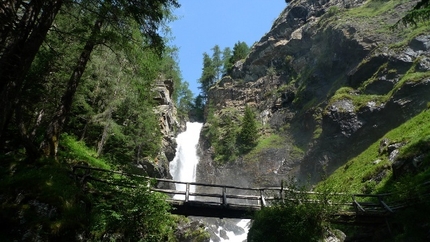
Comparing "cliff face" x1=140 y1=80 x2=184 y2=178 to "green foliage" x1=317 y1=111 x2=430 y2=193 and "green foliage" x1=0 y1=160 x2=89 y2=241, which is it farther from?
"green foliage" x1=0 y1=160 x2=89 y2=241

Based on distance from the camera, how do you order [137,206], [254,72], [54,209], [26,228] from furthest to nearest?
[254,72]
[137,206]
[54,209]
[26,228]

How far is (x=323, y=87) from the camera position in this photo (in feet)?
153

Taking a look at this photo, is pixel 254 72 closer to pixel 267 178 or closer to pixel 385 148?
pixel 267 178

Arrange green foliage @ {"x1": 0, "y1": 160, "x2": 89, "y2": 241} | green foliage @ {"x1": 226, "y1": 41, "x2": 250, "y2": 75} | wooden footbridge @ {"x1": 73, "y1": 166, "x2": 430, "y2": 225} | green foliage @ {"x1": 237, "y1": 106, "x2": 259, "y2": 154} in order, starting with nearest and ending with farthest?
green foliage @ {"x1": 0, "y1": 160, "x2": 89, "y2": 241}, wooden footbridge @ {"x1": 73, "y1": 166, "x2": 430, "y2": 225}, green foliage @ {"x1": 237, "y1": 106, "x2": 259, "y2": 154}, green foliage @ {"x1": 226, "y1": 41, "x2": 250, "y2": 75}

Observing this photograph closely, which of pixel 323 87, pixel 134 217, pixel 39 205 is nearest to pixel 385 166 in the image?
pixel 134 217

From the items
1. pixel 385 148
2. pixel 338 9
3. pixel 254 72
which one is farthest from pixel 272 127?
pixel 385 148

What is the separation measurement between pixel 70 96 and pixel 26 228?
15.9 ft

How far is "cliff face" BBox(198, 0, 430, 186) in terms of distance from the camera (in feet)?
104

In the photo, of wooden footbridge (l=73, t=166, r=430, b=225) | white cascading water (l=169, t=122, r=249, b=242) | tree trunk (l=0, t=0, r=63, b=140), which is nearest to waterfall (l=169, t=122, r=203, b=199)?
white cascading water (l=169, t=122, r=249, b=242)

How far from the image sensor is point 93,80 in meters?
18.0

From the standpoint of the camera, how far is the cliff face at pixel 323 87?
31.8 metres

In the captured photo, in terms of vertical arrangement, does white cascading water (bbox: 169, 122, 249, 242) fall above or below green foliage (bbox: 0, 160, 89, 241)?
above

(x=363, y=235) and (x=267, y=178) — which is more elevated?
(x=267, y=178)

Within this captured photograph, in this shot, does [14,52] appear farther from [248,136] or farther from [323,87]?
[323,87]
